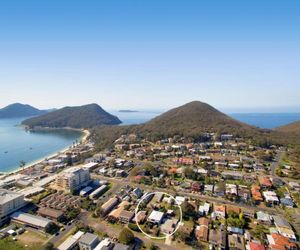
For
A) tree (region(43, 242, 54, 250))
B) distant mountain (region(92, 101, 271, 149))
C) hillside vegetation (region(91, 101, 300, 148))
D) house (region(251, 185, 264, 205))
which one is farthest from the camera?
distant mountain (region(92, 101, 271, 149))

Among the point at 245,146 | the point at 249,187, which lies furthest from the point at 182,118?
the point at 249,187

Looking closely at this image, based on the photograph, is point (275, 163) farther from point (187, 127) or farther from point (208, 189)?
point (187, 127)

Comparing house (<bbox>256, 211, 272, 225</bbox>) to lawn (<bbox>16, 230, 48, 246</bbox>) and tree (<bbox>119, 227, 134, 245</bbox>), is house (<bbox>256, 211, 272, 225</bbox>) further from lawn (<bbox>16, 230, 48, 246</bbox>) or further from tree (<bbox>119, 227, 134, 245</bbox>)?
lawn (<bbox>16, 230, 48, 246</bbox>)

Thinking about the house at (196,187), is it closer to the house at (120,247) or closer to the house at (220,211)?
the house at (220,211)

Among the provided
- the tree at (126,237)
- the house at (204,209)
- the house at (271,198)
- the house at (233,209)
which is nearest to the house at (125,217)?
the tree at (126,237)

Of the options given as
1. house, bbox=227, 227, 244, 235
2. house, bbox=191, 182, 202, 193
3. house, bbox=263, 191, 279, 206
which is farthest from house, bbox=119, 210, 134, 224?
house, bbox=263, 191, 279, 206

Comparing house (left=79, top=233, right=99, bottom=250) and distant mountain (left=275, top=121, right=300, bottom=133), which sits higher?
distant mountain (left=275, top=121, right=300, bottom=133)
